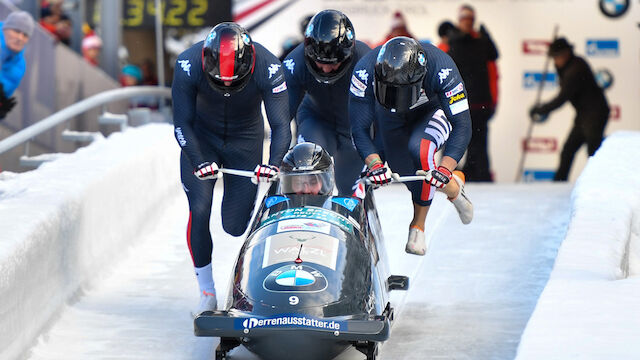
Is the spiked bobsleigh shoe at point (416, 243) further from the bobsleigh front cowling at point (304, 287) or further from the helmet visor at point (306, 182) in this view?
the helmet visor at point (306, 182)

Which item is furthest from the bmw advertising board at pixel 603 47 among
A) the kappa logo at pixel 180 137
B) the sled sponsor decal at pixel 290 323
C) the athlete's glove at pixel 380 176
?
the sled sponsor decal at pixel 290 323

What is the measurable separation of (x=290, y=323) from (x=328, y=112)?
210 cm

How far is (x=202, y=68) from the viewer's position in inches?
199

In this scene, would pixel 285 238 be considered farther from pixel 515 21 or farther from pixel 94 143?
pixel 515 21

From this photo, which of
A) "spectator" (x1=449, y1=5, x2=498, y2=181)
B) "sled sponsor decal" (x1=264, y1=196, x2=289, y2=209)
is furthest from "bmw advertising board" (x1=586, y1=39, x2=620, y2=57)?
"sled sponsor decal" (x1=264, y1=196, x2=289, y2=209)

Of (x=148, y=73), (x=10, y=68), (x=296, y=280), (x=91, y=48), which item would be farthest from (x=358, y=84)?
(x=148, y=73)

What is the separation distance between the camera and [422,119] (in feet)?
17.8

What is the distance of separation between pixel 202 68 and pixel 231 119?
0.35m

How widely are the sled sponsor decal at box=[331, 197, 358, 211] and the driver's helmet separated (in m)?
0.08

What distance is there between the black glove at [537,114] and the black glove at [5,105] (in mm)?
4864

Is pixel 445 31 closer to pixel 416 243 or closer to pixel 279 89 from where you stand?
pixel 416 243

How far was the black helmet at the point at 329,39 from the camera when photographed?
212 inches

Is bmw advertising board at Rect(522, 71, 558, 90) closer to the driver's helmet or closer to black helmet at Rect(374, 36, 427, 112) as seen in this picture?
black helmet at Rect(374, 36, 427, 112)

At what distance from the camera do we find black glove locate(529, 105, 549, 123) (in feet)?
33.0
